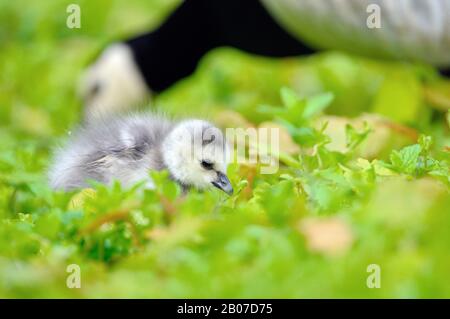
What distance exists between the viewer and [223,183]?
2215mm

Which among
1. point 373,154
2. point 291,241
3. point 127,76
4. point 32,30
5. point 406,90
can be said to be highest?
point 32,30

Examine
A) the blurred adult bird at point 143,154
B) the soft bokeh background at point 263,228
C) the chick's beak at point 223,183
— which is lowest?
the soft bokeh background at point 263,228

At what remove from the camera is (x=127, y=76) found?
4.54 m

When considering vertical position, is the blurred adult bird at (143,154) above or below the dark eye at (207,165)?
above

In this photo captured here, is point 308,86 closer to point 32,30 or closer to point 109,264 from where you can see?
point 32,30

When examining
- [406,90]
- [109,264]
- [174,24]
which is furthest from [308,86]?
[109,264]

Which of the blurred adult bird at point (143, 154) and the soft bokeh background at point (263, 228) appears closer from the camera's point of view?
the soft bokeh background at point (263, 228)

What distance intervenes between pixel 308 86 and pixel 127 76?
91cm

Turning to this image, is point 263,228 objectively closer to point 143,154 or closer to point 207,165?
point 207,165

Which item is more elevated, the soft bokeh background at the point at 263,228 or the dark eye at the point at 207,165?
the dark eye at the point at 207,165

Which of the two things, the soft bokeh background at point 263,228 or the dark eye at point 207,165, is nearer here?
the soft bokeh background at point 263,228

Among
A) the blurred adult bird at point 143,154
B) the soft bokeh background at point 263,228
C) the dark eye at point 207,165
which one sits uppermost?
the blurred adult bird at point 143,154

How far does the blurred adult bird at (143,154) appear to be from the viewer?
2.25 meters

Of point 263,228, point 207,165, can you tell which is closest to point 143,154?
point 207,165
